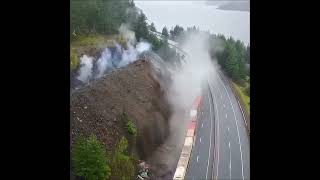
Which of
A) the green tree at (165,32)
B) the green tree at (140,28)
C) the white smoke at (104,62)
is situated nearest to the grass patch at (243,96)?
the green tree at (140,28)

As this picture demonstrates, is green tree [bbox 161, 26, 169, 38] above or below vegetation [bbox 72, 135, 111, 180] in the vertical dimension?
above

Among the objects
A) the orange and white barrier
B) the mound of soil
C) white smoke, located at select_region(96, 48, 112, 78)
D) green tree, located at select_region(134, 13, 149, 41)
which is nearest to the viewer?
the mound of soil

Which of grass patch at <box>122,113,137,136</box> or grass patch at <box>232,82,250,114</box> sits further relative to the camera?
grass patch at <box>232,82,250,114</box>

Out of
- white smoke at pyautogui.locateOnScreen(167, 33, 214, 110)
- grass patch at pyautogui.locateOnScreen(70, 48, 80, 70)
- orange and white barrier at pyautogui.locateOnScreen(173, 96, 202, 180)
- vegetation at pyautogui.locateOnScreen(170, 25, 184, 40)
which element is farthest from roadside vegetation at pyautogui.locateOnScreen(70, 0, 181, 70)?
orange and white barrier at pyautogui.locateOnScreen(173, 96, 202, 180)

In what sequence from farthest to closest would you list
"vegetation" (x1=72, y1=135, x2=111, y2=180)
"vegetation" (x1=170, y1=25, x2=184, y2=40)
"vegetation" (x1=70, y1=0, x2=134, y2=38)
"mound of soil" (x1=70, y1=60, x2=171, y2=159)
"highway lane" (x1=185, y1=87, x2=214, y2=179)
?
1. "vegetation" (x1=170, y1=25, x2=184, y2=40)
2. "vegetation" (x1=70, y1=0, x2=134, y2=38)
3. "highway lane" (x1=185, y1=87, x2=214, y2=179)
4. "mound of soil" (x1=70, y1=60, x2=171, y2=159)
5. "vegetation" (x1=72, y1=135, x2=111, y2=180)

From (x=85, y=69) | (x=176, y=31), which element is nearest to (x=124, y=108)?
(x=85, y=69)

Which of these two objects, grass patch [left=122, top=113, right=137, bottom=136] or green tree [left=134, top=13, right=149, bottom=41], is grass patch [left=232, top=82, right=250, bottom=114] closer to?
green tree [left=134, top=13, right=149, bottom=41]
